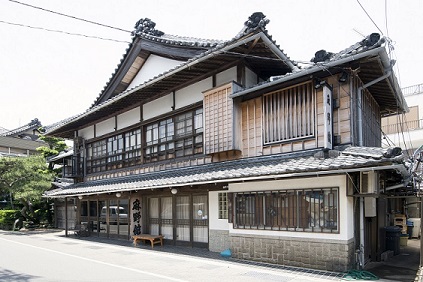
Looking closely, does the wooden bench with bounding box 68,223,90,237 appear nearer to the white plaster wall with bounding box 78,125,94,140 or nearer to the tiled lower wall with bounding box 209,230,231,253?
the white plaster wall with bounding box 78,125,94,140

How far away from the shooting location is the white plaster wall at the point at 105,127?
2014 centimetres

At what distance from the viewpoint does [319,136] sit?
10.6 metres

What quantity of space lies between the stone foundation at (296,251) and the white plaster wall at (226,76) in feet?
19.6

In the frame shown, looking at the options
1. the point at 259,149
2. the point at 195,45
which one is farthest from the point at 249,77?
the point at 259,149

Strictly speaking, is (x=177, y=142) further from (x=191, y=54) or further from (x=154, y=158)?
(x=191, y=54)

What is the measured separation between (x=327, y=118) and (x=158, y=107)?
29.5 ft

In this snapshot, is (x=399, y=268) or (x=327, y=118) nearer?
(x=327, y=118)

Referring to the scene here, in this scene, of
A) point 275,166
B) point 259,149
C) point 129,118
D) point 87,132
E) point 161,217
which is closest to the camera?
point 275,166

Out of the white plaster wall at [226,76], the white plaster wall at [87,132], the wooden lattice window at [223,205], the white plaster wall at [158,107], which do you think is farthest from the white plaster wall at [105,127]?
the wooden lattice window at [223,205]

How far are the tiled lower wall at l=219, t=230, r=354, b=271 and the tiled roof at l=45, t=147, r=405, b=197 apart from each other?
2206 mm

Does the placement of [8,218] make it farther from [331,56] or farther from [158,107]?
[331,56]

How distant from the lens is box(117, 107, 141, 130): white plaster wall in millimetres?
18109

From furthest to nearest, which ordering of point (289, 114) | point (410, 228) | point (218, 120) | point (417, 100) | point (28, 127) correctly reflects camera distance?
1. point (28, 127)
2. point (417, 100)
3. point (410, 228)
4. point (218, 120)
5. point (289, 114)

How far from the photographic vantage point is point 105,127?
2088 cm
